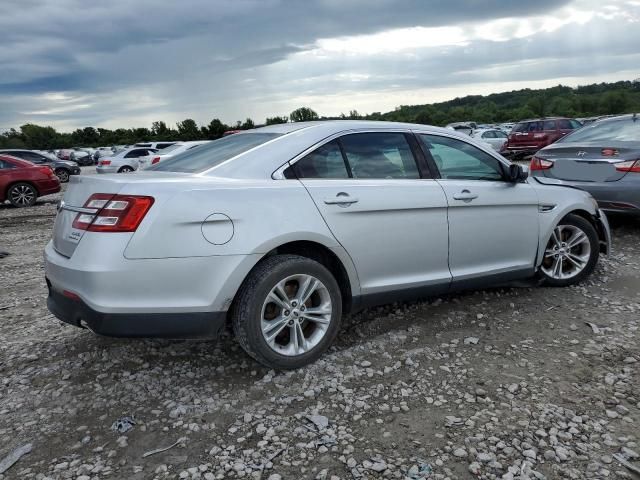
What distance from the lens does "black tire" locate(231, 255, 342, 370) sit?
3.09 m

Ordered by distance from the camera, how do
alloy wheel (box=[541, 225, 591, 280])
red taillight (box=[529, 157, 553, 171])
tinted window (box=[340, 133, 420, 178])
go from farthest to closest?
1. red taillight (box=[529, 157, 553, 171])
2. alloy wheel (box=[541, 225, 591, 280])
3. tinted window (box=[340, 133, 420, 178])

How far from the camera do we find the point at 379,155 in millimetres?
3768

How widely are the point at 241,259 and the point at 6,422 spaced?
5.14 ft

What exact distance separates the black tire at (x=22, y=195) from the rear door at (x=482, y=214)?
12.5m

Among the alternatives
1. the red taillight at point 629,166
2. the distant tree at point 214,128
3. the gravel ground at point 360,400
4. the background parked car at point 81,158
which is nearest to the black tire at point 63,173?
the background parked car at point 81,158

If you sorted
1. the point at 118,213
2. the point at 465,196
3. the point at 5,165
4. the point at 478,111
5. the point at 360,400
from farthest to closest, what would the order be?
the point at 478,111 < the point at 5,165 < the point at 465,196 < the point at 360,400 < the point at 118,213

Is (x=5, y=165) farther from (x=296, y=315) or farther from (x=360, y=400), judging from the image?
(x=360, y=400)

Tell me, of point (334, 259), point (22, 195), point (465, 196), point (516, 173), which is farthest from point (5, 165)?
point (516, 173)

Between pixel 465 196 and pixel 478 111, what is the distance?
81846 millimetres

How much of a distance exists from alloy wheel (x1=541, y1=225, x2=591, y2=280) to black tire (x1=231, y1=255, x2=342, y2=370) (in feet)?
8.13

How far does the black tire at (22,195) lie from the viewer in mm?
13242

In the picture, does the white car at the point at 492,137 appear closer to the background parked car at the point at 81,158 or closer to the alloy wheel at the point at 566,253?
the alloy wheel at the point at 566,253

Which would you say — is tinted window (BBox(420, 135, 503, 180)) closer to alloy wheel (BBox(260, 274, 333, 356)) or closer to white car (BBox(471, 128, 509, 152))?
alloy wheel (BBox(260, 274, 333, 356))

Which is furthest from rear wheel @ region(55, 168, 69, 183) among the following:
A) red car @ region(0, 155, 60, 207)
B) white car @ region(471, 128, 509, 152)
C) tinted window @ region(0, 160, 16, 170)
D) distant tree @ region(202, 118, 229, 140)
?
distant tree @ region(202, 118, 229, 140)
